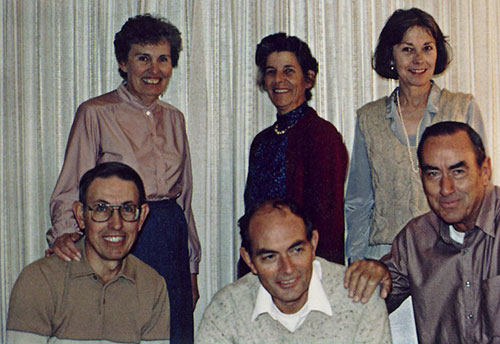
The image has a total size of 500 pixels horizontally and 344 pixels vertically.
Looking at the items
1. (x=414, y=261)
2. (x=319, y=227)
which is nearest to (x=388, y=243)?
(x=319, y=227)

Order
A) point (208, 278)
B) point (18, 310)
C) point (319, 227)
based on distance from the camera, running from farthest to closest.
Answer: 1. point (208, 278)
2. point (319, 227)
3. point (18, 310)

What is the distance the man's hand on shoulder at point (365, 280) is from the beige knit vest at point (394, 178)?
2.61ft

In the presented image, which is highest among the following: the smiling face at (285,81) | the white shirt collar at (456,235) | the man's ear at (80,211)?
the smiling face at (285,81)

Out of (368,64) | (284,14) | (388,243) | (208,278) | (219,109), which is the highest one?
(284,14)

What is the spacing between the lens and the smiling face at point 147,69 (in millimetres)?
3357

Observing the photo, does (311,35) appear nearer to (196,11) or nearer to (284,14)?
(284,14)

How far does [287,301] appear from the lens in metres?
2.32

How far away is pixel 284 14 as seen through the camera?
4320mm

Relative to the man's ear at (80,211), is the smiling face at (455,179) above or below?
above

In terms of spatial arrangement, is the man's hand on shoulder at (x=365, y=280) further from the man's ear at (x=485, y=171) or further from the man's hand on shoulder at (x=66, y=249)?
the man's hand on shoulder at (x=66, y=249)

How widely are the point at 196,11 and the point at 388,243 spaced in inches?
77.8

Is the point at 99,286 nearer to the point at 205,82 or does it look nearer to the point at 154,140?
the point at 154,140

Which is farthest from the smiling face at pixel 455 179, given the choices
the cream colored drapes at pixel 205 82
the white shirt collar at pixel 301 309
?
the cream colored drapes at pixel 205 82

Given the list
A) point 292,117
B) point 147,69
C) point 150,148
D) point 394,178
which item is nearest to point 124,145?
point 150,148
